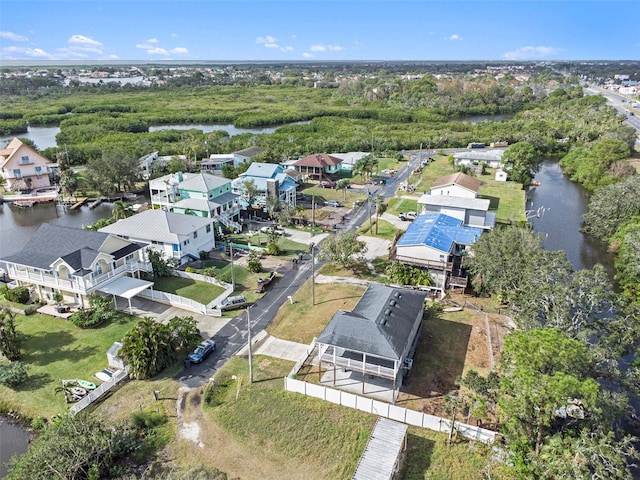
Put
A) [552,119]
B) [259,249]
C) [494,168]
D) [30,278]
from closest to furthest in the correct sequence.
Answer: [30,278]
[259,249]
[494,168]
[552,119]

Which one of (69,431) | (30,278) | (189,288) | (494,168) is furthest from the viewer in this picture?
(494,168)

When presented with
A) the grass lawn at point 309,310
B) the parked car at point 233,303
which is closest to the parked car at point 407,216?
the grass lawn at point 309,310

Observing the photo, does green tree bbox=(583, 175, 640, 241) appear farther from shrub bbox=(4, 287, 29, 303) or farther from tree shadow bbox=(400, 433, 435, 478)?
shrub bbox=(4, 287, 29, 303)

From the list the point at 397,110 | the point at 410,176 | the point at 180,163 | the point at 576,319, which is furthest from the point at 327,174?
the point at 397,110

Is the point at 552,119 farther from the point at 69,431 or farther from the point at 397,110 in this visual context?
the point at 69,431

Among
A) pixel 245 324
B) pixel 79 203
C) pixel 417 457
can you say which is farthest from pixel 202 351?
pixel 79 203

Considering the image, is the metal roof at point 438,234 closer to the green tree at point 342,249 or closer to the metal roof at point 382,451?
the green tree at point 342,249
